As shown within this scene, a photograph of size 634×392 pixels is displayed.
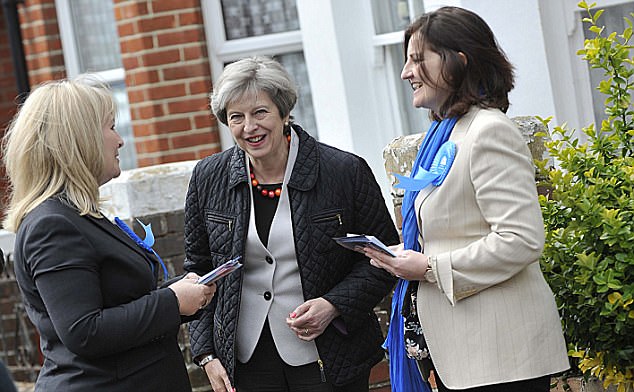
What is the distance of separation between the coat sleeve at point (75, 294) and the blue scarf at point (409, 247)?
2.84 ft

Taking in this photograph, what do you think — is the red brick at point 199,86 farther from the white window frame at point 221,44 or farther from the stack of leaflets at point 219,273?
the stack of leaflets at point 219,273

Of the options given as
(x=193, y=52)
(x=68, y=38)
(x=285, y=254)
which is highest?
(x=68, y=38)

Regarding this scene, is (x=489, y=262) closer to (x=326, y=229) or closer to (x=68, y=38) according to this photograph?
(x=326, y=229)

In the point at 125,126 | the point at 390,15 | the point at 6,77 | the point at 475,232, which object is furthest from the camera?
the point at 6,77

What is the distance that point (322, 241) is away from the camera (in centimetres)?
372

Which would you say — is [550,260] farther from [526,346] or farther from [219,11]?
[219,11]

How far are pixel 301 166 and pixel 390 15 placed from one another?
2493 mm

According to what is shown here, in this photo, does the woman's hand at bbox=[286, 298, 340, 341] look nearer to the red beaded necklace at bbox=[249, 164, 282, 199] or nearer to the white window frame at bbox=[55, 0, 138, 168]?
the red beaded necklace at bbox=[249, 164, 282, 199]

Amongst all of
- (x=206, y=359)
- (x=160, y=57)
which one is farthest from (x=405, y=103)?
(x=206, y=359)

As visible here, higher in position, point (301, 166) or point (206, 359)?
point (301, 166)

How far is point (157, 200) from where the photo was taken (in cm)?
571

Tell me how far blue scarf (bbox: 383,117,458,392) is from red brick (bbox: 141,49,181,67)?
3693 millimetres

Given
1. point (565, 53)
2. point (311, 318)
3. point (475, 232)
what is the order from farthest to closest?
point (565, 53), point (311, 318), point (475, 232)

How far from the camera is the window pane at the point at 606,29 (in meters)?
5.21
